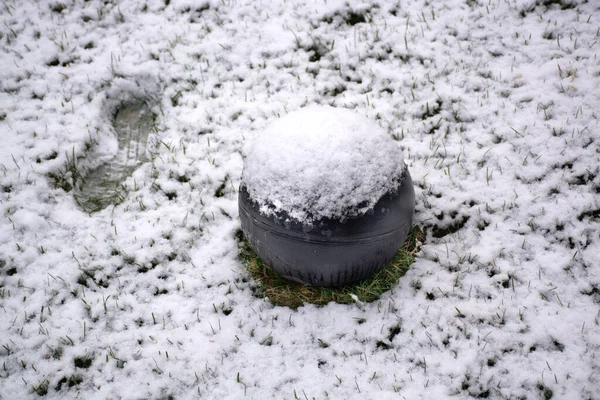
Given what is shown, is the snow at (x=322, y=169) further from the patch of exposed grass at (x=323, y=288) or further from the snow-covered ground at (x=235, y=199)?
the snow-covered ground at (x=235, y=199)

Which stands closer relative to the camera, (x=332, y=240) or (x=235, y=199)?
(x=332, y=240)

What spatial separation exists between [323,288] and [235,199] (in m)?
1.06

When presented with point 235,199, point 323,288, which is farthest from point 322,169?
point 235,199

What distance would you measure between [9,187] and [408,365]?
3.32 meters

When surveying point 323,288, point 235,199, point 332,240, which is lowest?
point 323,288

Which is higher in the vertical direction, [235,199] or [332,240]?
[332,240]

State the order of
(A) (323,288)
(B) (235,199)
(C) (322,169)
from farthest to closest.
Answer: (B) (235,199)
(A) (323,288)
(C) (322,169)

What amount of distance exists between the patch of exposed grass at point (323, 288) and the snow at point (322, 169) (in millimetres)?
668

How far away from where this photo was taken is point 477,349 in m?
2.39

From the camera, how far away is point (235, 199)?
3.28 meters

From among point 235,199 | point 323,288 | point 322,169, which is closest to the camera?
point 322,169

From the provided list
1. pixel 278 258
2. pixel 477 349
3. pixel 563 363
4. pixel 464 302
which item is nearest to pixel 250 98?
pixel 278 258

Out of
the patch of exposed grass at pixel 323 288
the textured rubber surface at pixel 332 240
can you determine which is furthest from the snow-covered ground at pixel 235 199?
the textured rubber surface at pixel 332 240

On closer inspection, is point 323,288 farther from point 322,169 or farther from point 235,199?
point 235,199
